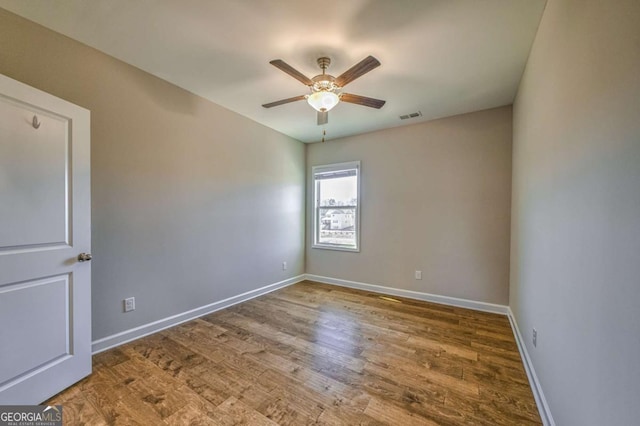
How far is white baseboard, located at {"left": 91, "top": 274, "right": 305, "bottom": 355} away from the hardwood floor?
0.25 feet

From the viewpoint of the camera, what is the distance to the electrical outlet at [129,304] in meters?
2.36

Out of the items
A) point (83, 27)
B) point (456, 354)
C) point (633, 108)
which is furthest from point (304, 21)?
point (456, 354)

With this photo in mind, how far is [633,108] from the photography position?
2.48 feet

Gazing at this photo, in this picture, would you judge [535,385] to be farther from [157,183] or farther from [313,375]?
[157,183]

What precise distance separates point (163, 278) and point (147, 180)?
41.4 inches

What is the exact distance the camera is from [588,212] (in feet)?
3.46

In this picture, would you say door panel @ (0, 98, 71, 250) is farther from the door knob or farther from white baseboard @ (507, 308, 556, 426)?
white baseboard @ (507, 308, 556, 426)

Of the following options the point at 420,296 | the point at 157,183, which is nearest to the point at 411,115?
the point at 420,296

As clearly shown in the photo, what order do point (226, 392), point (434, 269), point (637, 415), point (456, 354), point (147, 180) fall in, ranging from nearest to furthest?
point (637, 415) → point (226, 392) → point (456, 354) → point (147, 180) → point (434, 269)

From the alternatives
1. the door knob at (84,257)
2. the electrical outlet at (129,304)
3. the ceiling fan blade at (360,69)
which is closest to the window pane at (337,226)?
the ceiling fan blade at (360,69)

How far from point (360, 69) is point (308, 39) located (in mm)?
526

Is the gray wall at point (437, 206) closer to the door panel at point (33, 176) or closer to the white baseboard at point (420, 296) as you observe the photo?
the white baseboard at point (420, 296)

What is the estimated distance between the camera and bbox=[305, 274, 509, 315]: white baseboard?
3.16m

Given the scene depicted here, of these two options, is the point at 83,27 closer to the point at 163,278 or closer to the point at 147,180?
the point at 147,180
